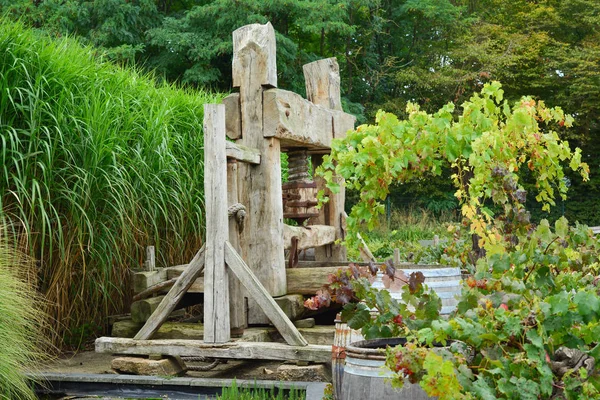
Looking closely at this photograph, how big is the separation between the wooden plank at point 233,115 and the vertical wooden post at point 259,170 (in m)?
0.03

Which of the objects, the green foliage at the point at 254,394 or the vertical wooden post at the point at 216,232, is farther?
the vertical wooden post at the point at 216,232

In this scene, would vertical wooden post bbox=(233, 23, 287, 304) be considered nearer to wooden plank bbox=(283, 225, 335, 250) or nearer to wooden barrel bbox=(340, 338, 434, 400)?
wooden plank bbox=(283, 225, 335, 250)

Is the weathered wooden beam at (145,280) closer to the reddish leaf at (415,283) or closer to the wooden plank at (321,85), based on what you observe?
the wooden plank at (321,85)

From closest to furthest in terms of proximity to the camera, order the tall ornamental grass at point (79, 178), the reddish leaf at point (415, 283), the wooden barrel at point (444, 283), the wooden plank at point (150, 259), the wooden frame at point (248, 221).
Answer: the reddish leaf at point (415, 283)
the wooden barrel at point (444, 283)
the wooden frame at point (248, 221)
the tall ornamental grass at point (79, 178)
the wooden plank at point (150, 259)

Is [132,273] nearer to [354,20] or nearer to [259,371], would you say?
[259,371]

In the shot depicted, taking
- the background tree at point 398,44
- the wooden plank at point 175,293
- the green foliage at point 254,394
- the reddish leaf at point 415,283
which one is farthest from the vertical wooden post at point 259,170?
the background tree at point 398,44

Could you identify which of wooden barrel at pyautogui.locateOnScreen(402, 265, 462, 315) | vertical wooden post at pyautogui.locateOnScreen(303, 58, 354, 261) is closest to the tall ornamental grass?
vertical wooden post at pyautogui.locateOnScreen(303, 58, 354, 261)

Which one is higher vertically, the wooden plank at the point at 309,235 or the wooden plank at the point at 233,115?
the wooden plank at the point at 233,115

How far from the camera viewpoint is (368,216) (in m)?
3.94

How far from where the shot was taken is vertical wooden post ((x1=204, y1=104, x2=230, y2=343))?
15.3 ft

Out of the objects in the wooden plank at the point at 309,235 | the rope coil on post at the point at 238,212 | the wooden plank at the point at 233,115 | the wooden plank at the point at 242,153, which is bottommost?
the wooden plank at the point at 309,235

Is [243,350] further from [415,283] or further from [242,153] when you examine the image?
[415,283]

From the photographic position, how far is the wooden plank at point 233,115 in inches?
211

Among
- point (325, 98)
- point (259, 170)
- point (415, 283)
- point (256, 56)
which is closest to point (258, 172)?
point (259, 170)
